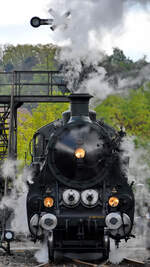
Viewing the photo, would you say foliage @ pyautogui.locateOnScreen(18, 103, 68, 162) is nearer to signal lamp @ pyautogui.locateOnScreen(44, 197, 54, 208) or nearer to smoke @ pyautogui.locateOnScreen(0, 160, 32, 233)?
smoke @ pyautogui.locateOnScreen(0, 160, 32, 233)

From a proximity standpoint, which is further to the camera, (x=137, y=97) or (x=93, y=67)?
(x=137, y=97)

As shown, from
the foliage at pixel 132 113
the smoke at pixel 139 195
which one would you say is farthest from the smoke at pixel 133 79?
the foliage at pixel 132 113

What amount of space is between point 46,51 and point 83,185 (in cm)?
5547

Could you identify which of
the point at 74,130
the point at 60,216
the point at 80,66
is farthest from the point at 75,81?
the point at 60,216

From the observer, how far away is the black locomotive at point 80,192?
10797 millimetres

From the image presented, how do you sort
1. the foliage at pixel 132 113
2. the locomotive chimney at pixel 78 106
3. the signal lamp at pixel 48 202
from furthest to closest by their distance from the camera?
the foliage at pixel 132 113 < the locomotive chimney at pixel 78 106 < the signal lamp at pixel 48 202

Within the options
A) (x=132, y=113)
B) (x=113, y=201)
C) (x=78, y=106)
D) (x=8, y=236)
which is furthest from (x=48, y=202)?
(x=132, y=113)

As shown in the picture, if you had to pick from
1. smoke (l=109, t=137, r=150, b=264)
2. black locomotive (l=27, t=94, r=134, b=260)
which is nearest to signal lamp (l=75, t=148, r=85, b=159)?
black locomotive (l=27, t=94, r=134, b=260)

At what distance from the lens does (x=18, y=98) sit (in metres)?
18.0

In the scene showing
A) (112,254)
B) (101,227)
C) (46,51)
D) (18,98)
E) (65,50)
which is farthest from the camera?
(46,51)

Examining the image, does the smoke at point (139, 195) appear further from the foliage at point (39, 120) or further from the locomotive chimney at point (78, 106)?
the foliage at point (39, 120)

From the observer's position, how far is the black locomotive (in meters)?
10.8

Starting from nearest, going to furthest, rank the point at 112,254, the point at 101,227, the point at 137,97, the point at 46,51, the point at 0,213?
the point at 101,227 < the point at 112,254 < the point at 0,213 < the point at 137,97 < the point at 46,51

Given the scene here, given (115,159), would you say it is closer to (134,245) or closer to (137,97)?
(134,245)
